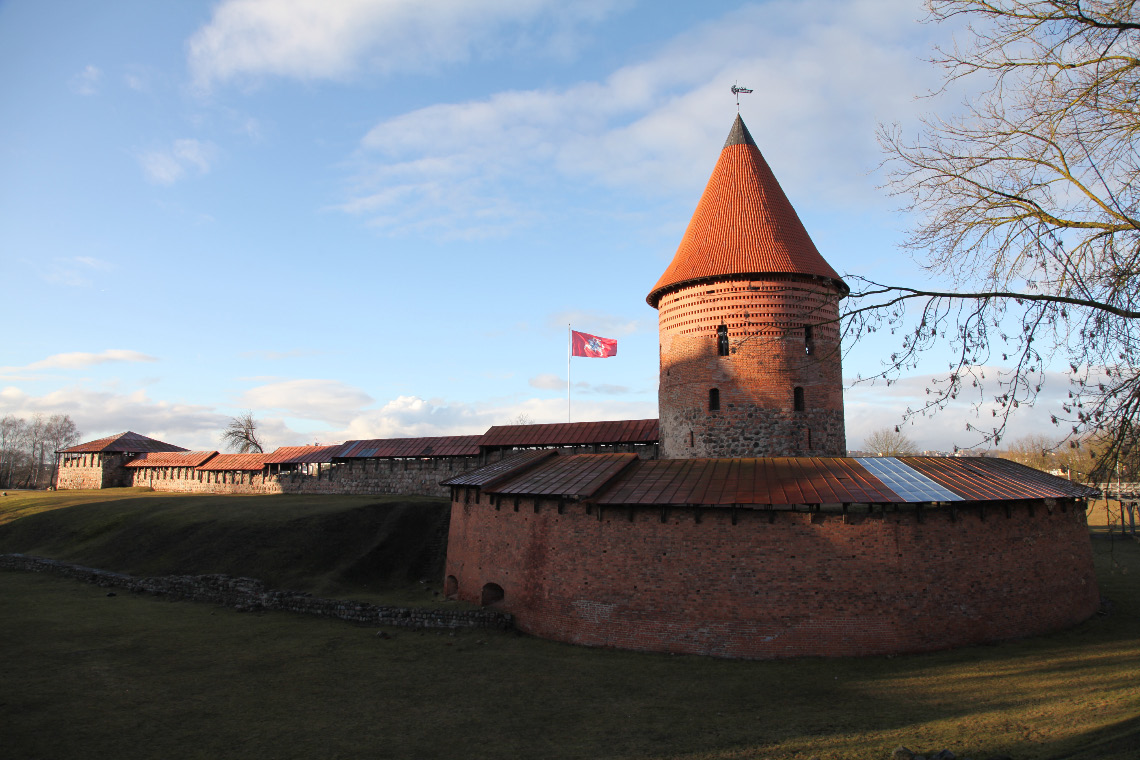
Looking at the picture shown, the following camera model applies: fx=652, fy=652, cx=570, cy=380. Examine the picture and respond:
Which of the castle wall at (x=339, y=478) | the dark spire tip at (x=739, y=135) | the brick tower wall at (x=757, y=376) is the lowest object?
the castle wall at (x=339, y=478)

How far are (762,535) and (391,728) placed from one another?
7616 mm

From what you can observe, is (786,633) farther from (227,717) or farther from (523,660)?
(227,717)

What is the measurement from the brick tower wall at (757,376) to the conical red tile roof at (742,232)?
16.8 inches

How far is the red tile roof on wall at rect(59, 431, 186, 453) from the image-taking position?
44.9 m

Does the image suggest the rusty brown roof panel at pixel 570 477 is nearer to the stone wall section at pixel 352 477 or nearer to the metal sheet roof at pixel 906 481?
Result: the stone wall section at pixel 352 477

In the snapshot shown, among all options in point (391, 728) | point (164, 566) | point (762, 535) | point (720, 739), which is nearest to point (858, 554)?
point (762, 535)

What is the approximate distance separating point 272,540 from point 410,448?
8.18 meters

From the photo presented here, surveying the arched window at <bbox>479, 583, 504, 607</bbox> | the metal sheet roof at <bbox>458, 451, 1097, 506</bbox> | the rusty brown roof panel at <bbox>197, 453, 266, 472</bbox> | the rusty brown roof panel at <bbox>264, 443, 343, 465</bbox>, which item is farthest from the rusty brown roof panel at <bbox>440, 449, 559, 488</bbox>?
the rusty brown roof panel at <bbox>197, 453, 266, 472</bbox>

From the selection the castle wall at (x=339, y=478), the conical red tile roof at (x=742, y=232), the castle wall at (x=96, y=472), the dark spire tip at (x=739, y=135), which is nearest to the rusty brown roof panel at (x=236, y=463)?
the castle wall at (x=339, y=478)

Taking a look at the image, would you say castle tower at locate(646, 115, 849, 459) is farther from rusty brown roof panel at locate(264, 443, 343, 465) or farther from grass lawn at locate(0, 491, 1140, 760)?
rusty brown roof panel at locate(264, 443, 343, 465)

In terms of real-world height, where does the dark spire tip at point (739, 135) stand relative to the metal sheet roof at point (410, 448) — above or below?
above

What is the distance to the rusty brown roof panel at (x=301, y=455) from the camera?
3347cm

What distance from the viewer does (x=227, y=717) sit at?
398 inches

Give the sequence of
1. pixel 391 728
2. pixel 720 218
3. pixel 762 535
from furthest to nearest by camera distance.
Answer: pixel 720 218 < pixel 762 535 < pixel 391 728
